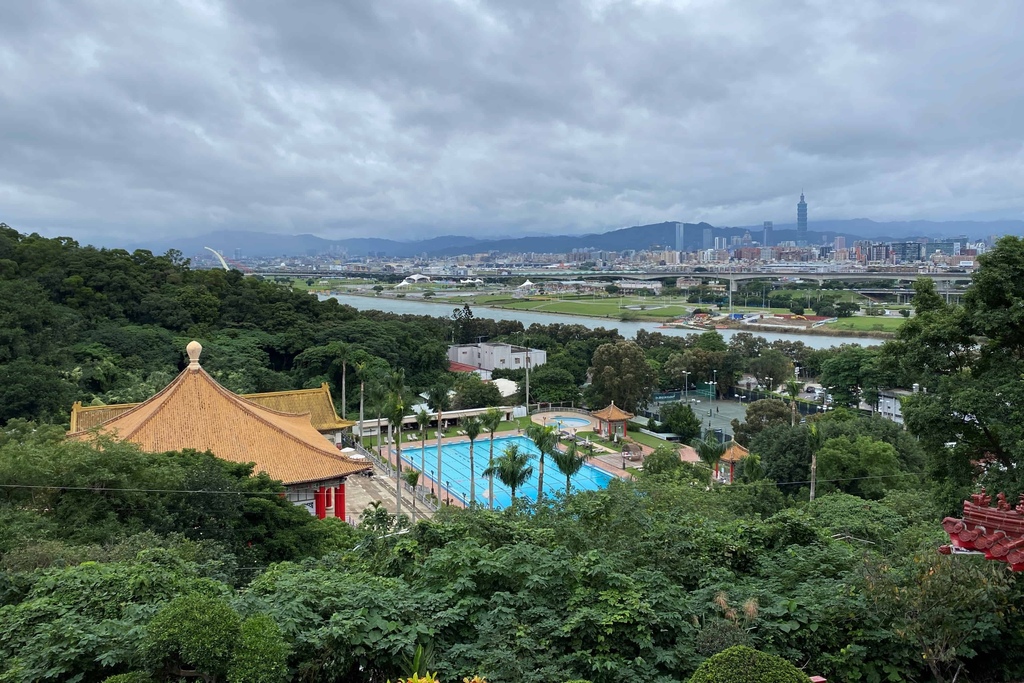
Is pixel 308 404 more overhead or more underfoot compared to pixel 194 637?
more underfoot

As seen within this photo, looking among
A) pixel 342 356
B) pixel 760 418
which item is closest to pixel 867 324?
pixel 760 418

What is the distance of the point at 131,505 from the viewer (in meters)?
8.48

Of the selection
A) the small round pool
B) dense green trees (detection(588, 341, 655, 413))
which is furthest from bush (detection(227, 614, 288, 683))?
dense green trees (detection(588, 341, 655, 413))

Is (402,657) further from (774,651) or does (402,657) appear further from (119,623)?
(774,651)

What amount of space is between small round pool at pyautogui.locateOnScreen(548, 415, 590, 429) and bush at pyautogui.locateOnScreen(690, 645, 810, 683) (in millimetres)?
23997

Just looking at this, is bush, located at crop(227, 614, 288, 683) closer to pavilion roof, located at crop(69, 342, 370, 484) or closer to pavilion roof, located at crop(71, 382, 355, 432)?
pavilion roof, located at crop(69, 342, 370, 484)

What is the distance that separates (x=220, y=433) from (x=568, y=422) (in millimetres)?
18552

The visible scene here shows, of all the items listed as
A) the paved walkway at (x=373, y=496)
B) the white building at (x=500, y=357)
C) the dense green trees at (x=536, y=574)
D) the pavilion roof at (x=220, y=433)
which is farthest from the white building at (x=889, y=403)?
the pavilion roof at (x=220, y=433)

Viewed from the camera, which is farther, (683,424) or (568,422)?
(568,422)

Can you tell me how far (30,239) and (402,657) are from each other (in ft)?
113

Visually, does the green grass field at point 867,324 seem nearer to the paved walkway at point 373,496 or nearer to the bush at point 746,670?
the paved walkway at point 373,496

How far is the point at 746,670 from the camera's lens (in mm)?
3424

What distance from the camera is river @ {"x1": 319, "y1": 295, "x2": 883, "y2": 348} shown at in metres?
52.3

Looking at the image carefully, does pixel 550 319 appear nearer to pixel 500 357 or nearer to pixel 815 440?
pixel 500 357
